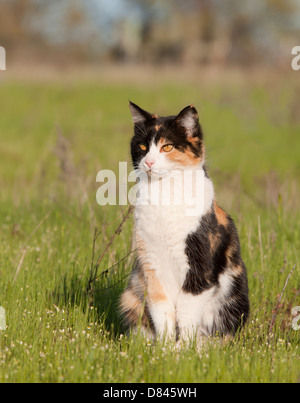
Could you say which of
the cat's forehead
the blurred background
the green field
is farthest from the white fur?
the blurred background

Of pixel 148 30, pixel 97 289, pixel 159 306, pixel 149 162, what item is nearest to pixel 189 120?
pixel 149 162

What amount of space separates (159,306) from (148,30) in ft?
140

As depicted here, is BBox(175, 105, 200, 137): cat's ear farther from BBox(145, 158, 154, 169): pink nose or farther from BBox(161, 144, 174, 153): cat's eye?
BBox(145, 158, 154, 169): pink nose

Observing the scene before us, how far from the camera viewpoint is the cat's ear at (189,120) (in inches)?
152

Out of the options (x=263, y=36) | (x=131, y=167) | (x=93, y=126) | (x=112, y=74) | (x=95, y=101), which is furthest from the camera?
(x=263, y=36)

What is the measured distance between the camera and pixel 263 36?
4847cm

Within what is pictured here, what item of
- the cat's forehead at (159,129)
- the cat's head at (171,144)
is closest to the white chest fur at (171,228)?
the cat's head at (171,144)

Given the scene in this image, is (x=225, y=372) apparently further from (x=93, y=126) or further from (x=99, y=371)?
(x=93, y=126)

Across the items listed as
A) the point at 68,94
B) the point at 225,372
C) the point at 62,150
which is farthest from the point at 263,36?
the point at 225,372

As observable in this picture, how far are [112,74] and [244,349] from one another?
19.7 m

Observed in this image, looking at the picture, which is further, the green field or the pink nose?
the pink nose

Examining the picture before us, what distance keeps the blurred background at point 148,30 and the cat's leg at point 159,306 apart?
3862cm

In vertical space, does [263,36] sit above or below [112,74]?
above

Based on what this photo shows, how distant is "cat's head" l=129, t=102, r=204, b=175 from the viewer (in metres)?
3.87
